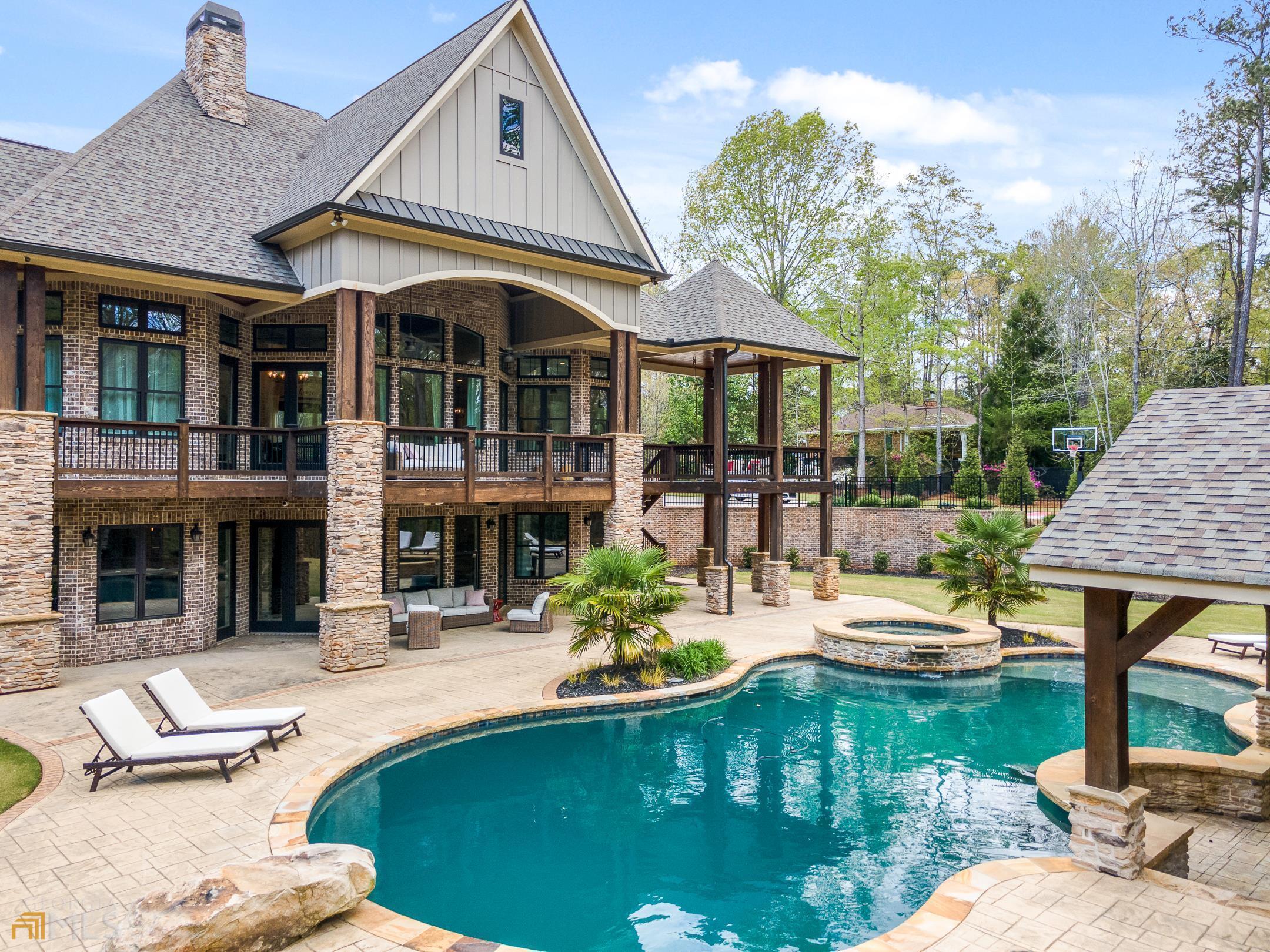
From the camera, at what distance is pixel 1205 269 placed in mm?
28844

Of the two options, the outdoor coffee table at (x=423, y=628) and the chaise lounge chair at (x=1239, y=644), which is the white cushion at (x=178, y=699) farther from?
the chaise lounge chair at (x=1239, y=644)

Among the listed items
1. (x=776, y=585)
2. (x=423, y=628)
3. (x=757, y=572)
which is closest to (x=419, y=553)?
(x=423, y=628)

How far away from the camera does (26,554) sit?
37.5 ft

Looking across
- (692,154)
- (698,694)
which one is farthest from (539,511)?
(692,154)

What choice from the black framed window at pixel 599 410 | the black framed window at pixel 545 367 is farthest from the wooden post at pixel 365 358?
the black framed window at pixel 599 410

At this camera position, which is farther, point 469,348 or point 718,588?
point 718,588

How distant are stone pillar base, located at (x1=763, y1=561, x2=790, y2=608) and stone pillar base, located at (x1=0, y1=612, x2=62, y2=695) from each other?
46.0 feet

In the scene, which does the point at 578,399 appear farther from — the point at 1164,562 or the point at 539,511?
the point at 1164,562

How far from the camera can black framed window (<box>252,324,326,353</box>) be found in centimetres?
1616

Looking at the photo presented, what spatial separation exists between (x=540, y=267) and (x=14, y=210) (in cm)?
823

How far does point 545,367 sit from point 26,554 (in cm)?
1130

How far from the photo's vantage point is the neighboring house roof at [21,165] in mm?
13750

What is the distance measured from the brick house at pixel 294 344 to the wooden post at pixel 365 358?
0.14 ft

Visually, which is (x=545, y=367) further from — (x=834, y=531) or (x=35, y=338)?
(x=834, y=531)
